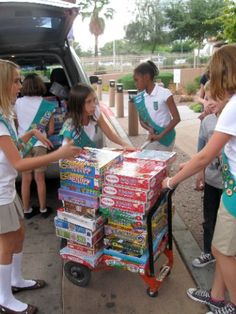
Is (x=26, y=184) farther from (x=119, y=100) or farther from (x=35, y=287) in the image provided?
(x=119, y=100)

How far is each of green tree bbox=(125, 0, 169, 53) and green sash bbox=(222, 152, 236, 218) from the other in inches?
1666

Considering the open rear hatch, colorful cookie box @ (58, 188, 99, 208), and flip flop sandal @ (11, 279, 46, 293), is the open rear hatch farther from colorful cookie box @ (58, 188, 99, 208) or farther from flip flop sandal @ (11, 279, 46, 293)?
flip flop sandal @ (11, 279, 46, 293)

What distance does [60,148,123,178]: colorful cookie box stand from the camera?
8.60 ft

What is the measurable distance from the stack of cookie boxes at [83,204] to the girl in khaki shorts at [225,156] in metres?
0.50

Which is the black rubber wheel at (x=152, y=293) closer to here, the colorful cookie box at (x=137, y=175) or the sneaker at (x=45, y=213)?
the colorful cookie box at (x=137, y=175)

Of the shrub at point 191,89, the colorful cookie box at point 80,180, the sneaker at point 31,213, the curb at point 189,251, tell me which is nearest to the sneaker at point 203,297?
the curb at point 189,251

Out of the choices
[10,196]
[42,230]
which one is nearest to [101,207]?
[10,196]

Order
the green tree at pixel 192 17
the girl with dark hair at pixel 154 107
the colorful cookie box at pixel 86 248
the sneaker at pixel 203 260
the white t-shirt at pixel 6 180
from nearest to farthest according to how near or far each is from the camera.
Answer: the white t-shirt at pixel 6 180 < the colorful cookie box at pixel 86 248 < the sneaker at pixel 203 260 < the girl with dark hair at pixel 154 107 < the green tree at pixel 192 17

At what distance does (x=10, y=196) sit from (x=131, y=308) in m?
1.24

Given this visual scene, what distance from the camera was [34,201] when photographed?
16.1 feet

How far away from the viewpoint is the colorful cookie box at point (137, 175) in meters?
2.52

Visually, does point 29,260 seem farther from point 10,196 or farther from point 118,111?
point 118,111

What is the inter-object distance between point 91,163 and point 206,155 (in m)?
0.81

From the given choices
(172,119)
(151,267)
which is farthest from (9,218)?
(172,119)
